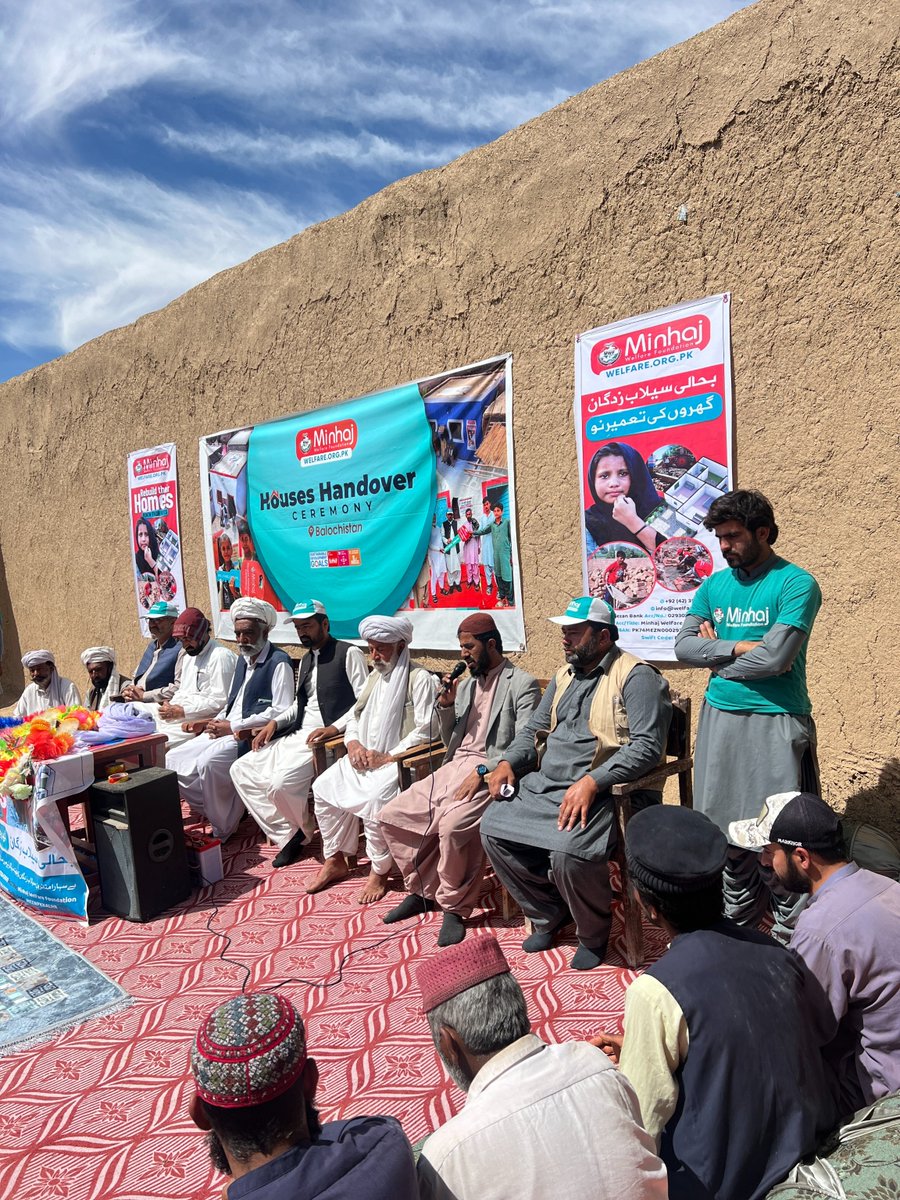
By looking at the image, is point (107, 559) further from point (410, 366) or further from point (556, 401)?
point (556, 401)

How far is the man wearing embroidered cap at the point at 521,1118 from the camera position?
131cm

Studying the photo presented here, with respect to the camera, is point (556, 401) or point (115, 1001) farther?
point (556, 401)

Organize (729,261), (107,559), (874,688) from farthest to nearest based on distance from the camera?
(107,559), (729,261), (874,688)

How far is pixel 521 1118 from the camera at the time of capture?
1327 millimetres

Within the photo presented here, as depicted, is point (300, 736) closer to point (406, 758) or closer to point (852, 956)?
point (406, 758)

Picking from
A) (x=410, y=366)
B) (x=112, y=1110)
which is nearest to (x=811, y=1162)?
(x=112, y=1110)

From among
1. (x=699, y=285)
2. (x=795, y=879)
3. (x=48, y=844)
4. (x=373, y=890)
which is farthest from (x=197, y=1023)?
(x=699, y=285)

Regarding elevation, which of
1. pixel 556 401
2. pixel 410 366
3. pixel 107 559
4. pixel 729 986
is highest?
pixel 410 366

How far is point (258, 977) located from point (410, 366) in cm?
364

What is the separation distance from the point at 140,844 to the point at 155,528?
4364 mm

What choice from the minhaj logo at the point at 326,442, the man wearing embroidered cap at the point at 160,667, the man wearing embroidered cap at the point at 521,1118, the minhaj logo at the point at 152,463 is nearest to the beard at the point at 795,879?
the man wearing embroidered cap at the point at 521,1118

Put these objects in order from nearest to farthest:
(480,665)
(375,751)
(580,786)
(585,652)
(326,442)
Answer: (580,786) < (585,652) < (480,665) < (375,751) < (326,442)

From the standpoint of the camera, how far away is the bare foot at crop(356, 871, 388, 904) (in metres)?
4.13

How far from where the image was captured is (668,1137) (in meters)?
1.61
